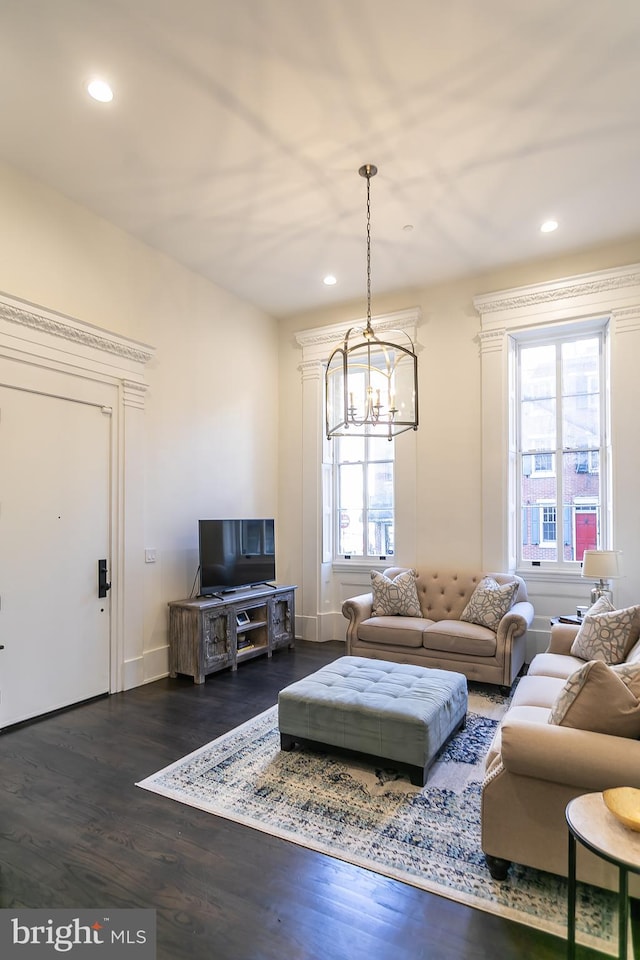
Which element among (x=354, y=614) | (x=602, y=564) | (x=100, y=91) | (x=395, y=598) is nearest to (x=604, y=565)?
(x=602, y=564)

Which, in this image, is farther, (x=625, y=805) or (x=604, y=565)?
(x=604, y=565)

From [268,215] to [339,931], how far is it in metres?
4.57

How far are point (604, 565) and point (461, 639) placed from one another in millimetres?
1299

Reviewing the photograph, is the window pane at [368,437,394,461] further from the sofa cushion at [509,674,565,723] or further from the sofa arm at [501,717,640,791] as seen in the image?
the sofa arm at [501,717,640,791]

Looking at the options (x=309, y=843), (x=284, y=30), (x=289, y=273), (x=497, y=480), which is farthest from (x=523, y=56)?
(x=309, y=843)

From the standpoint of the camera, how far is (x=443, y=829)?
2490mm

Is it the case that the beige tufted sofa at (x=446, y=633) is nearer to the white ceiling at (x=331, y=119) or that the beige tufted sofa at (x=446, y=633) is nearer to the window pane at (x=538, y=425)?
the window pane at (x=538, y=425)

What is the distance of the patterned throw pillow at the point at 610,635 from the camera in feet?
10.8

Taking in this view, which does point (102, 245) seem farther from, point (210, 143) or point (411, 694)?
point (411, 694)

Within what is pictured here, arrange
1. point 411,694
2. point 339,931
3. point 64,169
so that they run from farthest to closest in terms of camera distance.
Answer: point 64,169 < point 411,694 < point 339,931

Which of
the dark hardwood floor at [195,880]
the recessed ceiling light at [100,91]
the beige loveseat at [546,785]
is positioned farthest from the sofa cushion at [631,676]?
the recessed ceiling light at [100,91]

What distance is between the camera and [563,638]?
12.6 ft

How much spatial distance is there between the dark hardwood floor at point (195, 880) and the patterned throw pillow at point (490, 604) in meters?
2.71

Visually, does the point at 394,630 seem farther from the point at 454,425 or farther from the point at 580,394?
the point at 580,394
